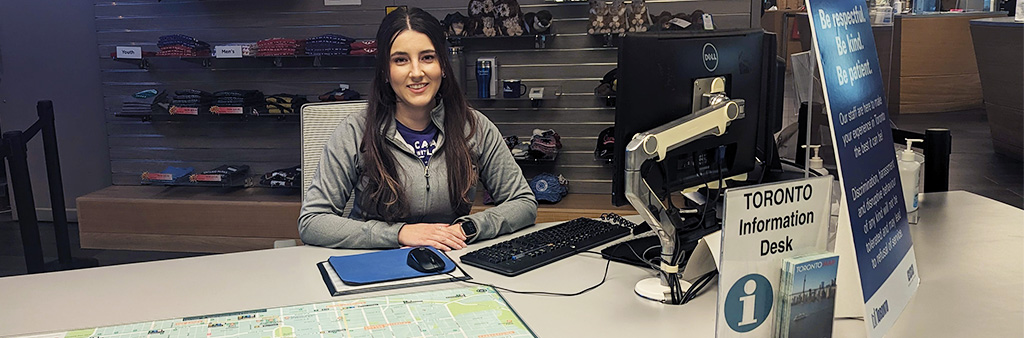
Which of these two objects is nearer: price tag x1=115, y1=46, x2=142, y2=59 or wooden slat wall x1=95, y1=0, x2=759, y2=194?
wooden slat wall x1=95, y1=0, x2=759, y2=194

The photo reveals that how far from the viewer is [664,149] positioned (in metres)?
1.54

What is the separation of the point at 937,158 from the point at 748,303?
5.43 feet

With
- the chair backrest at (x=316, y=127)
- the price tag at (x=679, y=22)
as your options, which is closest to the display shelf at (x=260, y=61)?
the price tag at (x=679, y=22)

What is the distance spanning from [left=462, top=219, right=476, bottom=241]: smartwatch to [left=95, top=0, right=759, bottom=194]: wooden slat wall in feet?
8.19

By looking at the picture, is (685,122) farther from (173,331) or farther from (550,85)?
(550,85)

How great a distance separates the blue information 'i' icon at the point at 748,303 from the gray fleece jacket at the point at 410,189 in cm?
99

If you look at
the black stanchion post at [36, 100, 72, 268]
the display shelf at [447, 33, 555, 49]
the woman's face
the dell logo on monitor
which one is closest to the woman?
the woman's face

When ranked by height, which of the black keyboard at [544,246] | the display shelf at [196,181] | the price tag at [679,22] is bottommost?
the display shelf at [196,181]

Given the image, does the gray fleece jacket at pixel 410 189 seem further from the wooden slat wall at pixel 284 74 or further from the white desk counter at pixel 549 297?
the wooden slat wall at pixel 284 74

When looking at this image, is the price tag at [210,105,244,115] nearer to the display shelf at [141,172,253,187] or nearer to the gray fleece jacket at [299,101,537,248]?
the display shelf at [141,172,253,187]

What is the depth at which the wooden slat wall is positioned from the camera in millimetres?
4391

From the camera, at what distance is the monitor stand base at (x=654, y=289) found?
1.54 metres

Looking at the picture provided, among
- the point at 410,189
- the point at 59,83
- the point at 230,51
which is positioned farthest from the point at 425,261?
the point at 59,83

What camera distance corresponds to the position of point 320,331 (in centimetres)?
139
